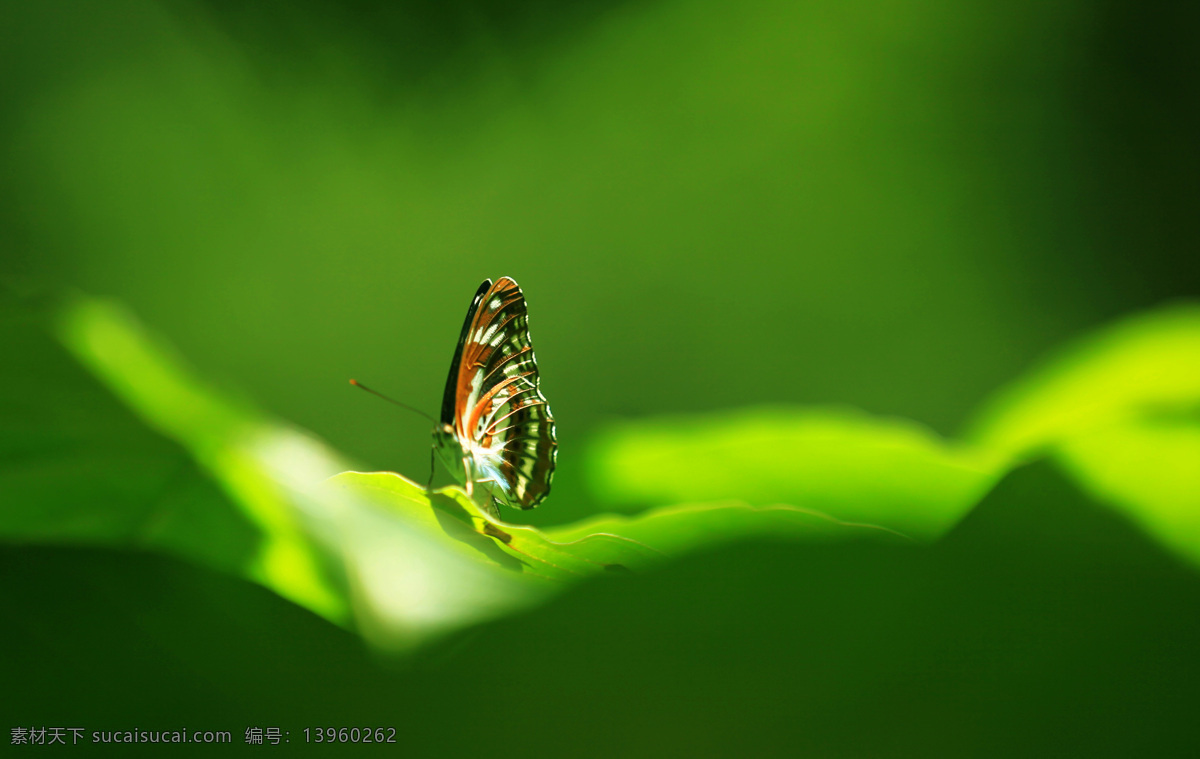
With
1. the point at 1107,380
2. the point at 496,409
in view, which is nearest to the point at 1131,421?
the point at 1107,380

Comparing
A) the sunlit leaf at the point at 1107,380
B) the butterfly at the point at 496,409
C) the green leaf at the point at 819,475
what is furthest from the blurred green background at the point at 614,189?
the green leaf at the point at 819,475

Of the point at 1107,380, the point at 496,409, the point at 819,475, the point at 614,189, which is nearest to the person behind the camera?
the point at 819,475

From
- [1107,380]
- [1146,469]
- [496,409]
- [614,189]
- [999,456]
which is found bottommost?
[1146,469]

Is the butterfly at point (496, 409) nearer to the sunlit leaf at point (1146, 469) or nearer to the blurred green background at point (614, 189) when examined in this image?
the sunlit leaf at point (1146, 469)

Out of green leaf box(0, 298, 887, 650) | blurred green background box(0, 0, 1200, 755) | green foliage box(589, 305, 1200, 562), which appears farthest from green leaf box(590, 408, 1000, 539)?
blurred green background box(0, 0, 1200, 755)

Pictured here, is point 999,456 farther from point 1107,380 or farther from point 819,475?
point 1107,380

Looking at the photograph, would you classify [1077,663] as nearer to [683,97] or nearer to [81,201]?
[683,97]
